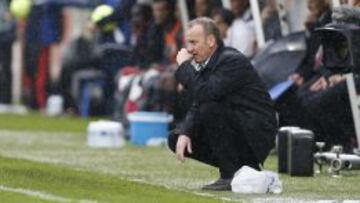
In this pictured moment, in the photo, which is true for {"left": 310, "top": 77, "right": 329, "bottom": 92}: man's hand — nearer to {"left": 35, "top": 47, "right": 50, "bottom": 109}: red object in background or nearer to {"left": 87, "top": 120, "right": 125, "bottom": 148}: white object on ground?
{"left": 87, "top": 120, "right": 125, "bottom": 148}: white object on ground

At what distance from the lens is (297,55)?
20.4 metres

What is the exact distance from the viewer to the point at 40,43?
1336 inches

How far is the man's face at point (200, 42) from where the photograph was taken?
47.1 feet

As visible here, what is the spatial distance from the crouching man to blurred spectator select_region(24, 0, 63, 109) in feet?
61.5

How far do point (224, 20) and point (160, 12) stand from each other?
321 cm

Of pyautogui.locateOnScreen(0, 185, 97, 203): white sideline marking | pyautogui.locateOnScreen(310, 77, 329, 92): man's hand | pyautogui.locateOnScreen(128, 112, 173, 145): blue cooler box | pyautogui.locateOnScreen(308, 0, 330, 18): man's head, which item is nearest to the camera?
pyautogui.locateOnScreen(0, 185, 97, 203): white sideline marking

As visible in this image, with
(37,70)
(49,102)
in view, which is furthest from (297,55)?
(37,70)

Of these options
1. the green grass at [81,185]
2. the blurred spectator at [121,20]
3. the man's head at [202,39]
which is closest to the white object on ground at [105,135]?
the green grass at [81,185]

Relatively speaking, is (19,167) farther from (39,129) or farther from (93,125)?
(39,129)

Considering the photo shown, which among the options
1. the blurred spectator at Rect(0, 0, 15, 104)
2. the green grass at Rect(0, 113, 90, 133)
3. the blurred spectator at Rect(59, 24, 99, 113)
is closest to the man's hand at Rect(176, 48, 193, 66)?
the green grass at Rect(0, 113, 90, 133)

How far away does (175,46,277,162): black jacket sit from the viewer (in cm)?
1432

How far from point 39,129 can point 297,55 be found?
6271 millimetres

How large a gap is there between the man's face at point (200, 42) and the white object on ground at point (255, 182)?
3.38 feet

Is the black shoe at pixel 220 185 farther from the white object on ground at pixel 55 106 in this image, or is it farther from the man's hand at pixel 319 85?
the white object on ground at pixel 55 106
